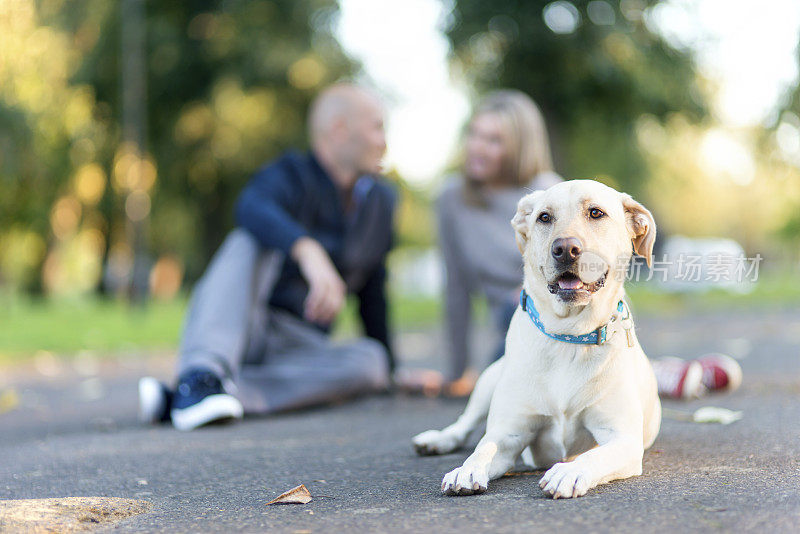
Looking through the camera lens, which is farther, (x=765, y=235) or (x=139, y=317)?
(x=765, y=235)

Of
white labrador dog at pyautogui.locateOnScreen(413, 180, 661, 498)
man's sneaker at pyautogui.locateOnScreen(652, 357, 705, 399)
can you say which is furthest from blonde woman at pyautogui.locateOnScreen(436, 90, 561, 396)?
white labrador dog at pyautogui.locateOnScreen(413, 180, 661, 498)

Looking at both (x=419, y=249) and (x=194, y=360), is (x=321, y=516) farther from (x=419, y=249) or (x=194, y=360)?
(x=419, y=249)

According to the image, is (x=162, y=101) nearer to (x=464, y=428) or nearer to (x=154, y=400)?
(x=154, y=400)

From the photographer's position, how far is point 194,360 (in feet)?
14.0

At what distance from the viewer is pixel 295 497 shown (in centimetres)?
264

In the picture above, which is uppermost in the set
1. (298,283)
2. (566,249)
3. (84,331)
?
(566,249)

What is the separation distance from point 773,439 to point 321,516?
208cm

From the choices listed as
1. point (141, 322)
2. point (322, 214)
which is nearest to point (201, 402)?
point (322, 214)

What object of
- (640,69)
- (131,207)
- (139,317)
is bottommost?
(139,317)

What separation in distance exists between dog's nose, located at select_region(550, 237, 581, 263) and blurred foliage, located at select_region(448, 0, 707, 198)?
548 inches

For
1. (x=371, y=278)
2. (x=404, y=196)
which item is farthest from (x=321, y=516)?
(x=404, y=196)

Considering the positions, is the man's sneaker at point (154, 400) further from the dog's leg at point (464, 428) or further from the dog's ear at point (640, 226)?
the dog's ear at point (640, 226)

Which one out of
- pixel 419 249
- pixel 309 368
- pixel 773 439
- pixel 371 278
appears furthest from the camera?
pixel 419 249

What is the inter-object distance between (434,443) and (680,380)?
2.13m
